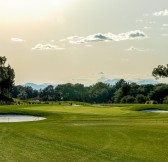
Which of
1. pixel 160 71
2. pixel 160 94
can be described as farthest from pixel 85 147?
pixel 160 94

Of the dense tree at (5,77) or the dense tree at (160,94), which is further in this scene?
the dense tree at (160,94)

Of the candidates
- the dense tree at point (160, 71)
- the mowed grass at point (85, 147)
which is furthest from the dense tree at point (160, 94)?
the mowed grass at point (85, 147)

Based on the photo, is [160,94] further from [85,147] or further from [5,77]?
[85,147]

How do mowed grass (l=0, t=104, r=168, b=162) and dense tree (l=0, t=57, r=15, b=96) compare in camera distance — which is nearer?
mowed grass (l=0, t=104, r=168, b=162)

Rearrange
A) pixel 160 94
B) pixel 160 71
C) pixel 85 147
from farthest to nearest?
1. pixel 160 94
2. pixel 160 71
3. pixel 85 147

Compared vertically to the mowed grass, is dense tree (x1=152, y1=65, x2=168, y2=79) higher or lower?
higher

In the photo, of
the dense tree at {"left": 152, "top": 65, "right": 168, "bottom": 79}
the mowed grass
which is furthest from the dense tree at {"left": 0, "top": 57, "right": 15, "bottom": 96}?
the mowed grass

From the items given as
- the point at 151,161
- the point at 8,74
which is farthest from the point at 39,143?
the point at 8,74

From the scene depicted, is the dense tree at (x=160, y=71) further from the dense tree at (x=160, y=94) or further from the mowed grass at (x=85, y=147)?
the mowed grass at (x=85, y=147)

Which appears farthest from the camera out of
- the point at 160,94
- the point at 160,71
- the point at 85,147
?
the point at 160,94

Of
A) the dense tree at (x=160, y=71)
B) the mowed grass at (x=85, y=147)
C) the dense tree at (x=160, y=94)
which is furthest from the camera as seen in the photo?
the dense tree at (x=160, y=94)

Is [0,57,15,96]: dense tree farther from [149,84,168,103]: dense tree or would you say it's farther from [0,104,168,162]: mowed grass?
[0,104,168,162]: mowed grass

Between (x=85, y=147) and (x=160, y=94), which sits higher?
(x=160, y=94)

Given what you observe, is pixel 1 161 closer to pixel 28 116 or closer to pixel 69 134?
pixel 69 134
